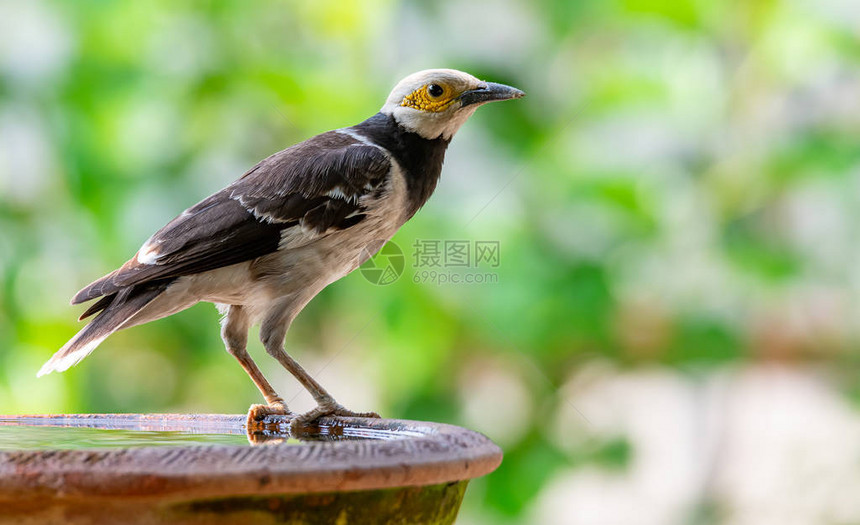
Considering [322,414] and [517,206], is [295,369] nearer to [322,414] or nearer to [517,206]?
[322,414]

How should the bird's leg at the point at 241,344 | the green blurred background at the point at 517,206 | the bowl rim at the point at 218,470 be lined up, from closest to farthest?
1. the bowl rim at the point at 218,470
2. the bird's leg at the point at 241,344
3. the green blurred background at the point at 517,206

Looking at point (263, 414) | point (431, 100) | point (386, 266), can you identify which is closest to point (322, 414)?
point (263, 414)

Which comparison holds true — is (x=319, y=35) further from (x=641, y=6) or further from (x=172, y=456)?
(x=172, y=456)

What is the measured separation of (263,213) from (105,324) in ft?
1.21

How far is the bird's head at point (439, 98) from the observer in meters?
2.02

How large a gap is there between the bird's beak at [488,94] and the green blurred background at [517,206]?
27.6 inches

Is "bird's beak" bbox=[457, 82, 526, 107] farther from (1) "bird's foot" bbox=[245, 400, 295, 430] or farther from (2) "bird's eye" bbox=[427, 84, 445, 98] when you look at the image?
(1) "bird's foot" bbox=[245, 400, 295, 430]

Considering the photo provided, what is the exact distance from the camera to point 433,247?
8.93 ft

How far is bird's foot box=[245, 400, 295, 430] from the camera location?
176 cm

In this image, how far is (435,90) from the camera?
6.66ft

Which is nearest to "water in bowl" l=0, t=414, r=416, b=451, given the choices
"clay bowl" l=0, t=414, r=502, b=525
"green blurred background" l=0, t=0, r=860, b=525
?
"clay bowl" l=0, t=414, r=502, b=525

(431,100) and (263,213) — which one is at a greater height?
(431,100)

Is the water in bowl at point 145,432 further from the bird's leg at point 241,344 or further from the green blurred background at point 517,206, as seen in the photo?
the green blurred background at point 517,206

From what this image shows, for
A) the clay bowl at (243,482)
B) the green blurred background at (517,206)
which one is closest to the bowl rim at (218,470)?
the clay bowl at (243,482)
